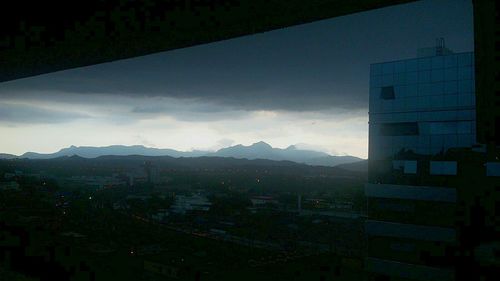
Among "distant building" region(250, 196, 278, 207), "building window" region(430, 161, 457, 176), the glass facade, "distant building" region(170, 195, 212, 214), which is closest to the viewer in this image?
"building window" region(430, 161, 457, 176)

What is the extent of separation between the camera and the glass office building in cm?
1748

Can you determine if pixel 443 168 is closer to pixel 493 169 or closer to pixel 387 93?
pixel 493 169

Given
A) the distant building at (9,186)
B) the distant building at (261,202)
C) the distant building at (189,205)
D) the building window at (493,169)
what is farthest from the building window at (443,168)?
the distant building at (9,186)

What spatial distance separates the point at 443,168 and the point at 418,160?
1.20 metres

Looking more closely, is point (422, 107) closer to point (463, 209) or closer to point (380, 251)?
point (463, 209)

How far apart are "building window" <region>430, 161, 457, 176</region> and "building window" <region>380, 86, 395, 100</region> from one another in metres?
3.80

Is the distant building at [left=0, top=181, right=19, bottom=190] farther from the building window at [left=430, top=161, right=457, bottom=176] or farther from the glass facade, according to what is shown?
the building window at [left=430, top=161, right=457, bottom=176]

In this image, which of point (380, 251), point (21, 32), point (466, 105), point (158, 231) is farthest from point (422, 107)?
point (158, 231)

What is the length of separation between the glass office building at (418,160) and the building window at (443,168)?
4cm

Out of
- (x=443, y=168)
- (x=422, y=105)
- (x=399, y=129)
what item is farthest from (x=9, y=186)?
(x=443, y=168)

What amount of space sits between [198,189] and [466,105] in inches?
2462

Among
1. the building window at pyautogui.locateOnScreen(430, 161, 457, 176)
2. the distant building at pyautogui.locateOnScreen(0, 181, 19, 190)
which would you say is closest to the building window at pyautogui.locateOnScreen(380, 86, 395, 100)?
the building window at pyautogui.locateOnScreen(430, 161, 457, 176)

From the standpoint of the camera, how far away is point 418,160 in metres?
18.5

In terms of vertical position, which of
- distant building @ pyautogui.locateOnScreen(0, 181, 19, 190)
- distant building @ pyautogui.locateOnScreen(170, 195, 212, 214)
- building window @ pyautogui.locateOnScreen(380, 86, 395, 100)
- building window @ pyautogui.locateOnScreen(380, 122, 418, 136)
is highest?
building window @ pyautogui.locateOnScreen(380, 86, 395, 100)
